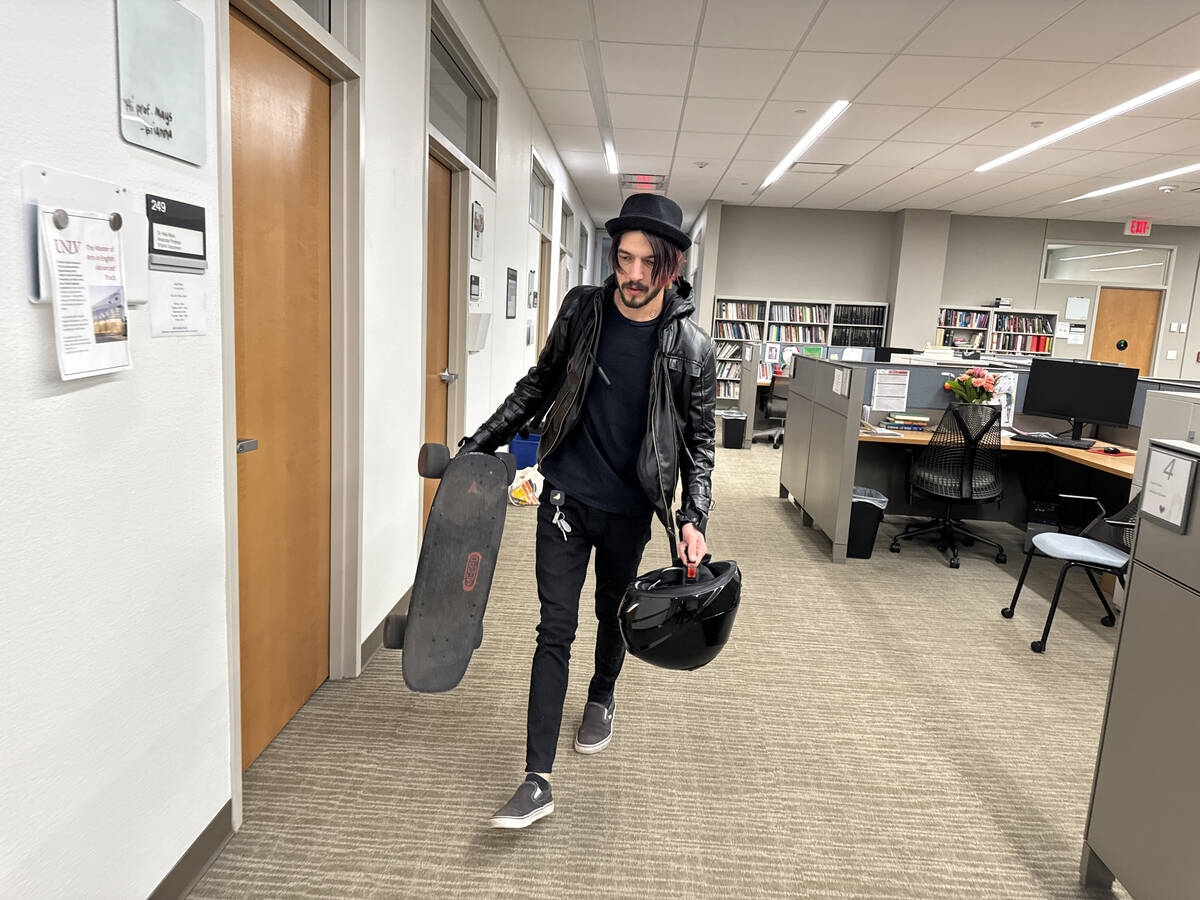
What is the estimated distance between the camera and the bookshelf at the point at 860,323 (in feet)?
31.6

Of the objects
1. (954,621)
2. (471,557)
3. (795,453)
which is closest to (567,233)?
(795,453)

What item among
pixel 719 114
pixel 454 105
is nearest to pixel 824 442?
pixel 454 105

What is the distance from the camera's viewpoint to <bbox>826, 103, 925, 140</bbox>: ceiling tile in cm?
507

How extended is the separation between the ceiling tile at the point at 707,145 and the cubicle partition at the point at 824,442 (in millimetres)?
2195

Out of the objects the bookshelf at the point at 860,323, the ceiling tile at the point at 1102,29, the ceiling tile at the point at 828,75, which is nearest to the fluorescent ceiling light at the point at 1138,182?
the bookshelf at the point at 860,323

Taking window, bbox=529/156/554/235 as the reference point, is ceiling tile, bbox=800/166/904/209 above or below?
above

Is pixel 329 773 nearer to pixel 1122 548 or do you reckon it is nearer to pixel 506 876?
pixel 506 876

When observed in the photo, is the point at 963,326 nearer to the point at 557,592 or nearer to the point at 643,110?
the point at 643,110

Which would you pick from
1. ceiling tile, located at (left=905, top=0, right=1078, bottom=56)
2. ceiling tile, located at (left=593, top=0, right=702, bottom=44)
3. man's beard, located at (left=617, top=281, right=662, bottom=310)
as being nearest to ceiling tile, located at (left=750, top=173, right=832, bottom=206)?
ceiling tile, located at (left=905, top=0, right=1078, bottom=56)

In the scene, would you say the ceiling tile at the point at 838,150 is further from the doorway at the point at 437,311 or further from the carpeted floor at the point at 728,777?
the carpeted floor at the point at 728,777

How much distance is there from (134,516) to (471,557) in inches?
25.9

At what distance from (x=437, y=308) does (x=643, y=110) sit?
2926 mm

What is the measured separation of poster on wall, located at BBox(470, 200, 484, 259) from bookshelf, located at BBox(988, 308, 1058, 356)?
7735 mm

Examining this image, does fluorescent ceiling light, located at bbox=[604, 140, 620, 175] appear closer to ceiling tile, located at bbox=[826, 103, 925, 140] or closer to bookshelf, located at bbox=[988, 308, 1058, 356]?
ceiling tile, located at bbox=[826, 103, 925, 140]
